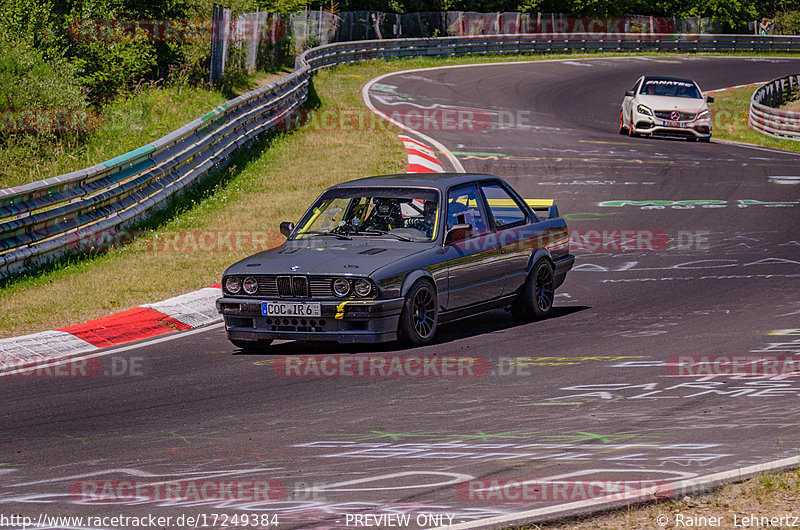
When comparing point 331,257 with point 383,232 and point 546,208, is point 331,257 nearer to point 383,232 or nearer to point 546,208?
point 383,232

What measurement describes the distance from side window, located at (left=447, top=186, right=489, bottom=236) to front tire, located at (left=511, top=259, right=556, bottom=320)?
0.72 meters

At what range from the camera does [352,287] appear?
8.77 meters

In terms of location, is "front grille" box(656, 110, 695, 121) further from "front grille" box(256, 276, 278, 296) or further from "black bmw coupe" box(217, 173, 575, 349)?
"front grille" box(256, 276, 278, 296)

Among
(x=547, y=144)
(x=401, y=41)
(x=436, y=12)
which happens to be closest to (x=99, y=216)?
(x=547, y=144)

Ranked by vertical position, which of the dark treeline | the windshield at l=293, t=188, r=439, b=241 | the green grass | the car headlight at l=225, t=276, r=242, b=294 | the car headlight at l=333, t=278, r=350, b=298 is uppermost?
the dark treeline

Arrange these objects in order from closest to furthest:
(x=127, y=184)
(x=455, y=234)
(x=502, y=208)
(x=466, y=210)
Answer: (x=455, y=234) → (x=466, y=210) → (x=502, y=208) → (x=127, y=184)

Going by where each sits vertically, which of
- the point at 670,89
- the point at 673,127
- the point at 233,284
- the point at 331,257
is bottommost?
the point at 673,127

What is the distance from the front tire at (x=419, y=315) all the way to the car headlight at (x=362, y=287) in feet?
1.14

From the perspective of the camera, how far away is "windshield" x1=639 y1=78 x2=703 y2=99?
26453 mm

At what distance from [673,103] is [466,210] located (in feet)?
56.5

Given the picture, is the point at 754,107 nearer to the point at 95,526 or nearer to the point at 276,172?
the point at 276,172

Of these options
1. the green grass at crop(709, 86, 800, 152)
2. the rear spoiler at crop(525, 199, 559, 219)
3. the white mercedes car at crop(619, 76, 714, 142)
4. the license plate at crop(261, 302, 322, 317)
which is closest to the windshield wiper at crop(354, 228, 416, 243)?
the license plate at crop(261, 302, 322, 317)

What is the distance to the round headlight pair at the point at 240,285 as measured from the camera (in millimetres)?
9133

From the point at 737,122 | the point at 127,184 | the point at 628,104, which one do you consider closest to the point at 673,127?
the point at 628,104
